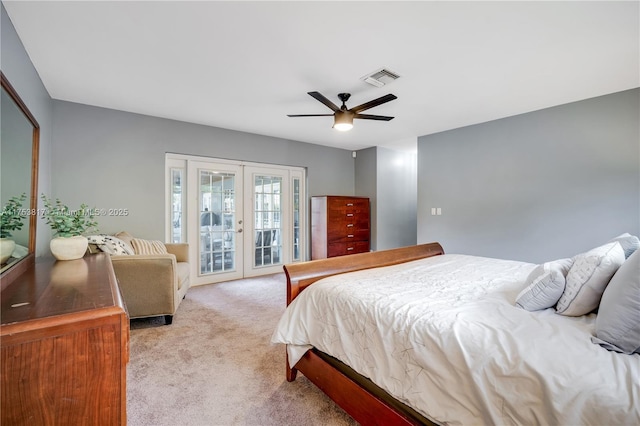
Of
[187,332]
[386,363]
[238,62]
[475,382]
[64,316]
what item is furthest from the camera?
[187,332]

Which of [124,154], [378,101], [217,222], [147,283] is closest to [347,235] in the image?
[217,222]

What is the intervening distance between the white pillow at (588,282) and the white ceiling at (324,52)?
1567mm

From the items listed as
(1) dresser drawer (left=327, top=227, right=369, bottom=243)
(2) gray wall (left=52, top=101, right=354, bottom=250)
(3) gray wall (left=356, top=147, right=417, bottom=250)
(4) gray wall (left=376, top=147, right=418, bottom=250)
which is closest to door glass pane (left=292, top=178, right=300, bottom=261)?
(1) dresser drawer (left=327, top=227, right=369, bottom=243)

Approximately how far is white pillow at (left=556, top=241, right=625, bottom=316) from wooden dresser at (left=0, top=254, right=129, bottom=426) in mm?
1744

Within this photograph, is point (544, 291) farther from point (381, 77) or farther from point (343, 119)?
point (343, 119)

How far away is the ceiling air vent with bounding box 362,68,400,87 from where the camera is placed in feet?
8.45

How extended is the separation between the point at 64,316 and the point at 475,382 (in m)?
1.34

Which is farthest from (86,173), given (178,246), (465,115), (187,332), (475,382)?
(465,115)

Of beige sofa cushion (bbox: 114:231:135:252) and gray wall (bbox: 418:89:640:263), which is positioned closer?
gray wall (bbox: 418:89:640:263)

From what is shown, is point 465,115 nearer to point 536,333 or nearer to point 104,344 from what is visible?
point 536,333

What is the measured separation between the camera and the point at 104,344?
840mm

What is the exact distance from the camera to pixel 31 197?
220 cm

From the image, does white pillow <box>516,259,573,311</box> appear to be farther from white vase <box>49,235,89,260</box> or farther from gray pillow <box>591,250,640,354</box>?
white vase <box>49,235,89,260</box>

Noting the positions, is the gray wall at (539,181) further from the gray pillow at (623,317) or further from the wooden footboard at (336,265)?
the gray pillow at (623,317)
